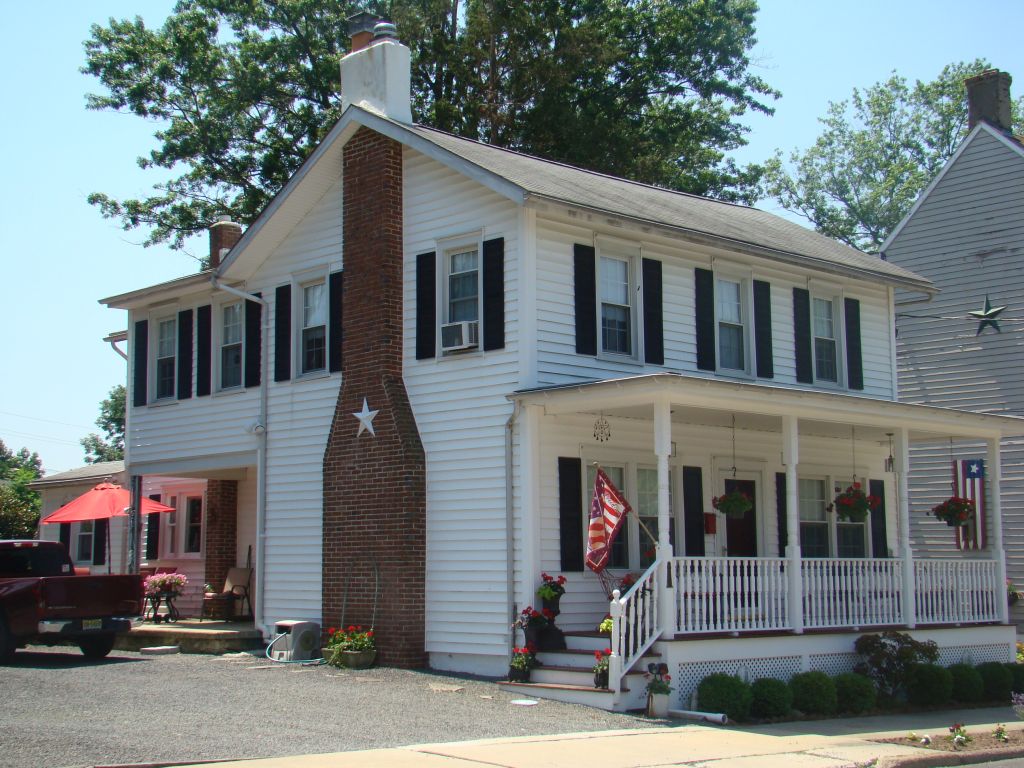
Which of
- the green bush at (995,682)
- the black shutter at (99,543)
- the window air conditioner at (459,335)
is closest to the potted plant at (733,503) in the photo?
the green bush at (995,682)

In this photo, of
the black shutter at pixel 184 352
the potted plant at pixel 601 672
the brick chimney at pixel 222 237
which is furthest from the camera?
the brick chimney at pixel 222 237

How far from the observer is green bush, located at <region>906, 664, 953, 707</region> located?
1608 cm

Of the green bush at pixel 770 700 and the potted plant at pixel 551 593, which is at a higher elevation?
the potted plant at pixel 551 593

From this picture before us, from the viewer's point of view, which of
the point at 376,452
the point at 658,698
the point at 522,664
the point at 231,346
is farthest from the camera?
the point at 231,346

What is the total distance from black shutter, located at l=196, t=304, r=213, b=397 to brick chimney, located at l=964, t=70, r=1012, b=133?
54.1 ft

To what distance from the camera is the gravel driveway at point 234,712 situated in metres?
10.3

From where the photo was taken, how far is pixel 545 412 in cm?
1596

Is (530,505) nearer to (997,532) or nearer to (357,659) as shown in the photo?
(357,659)

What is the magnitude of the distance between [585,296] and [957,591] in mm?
7658

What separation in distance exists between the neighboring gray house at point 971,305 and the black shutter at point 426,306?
10.7m

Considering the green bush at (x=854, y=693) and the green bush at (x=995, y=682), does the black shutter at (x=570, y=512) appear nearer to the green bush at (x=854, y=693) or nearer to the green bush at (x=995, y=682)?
the green bush at (x=854, y=693)

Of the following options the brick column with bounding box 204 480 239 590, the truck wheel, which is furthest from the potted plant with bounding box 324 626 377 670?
the brick column with bounding box 204 480 239 590

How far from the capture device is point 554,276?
16469 mm

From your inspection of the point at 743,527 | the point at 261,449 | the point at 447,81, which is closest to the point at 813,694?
the point at 743,527
